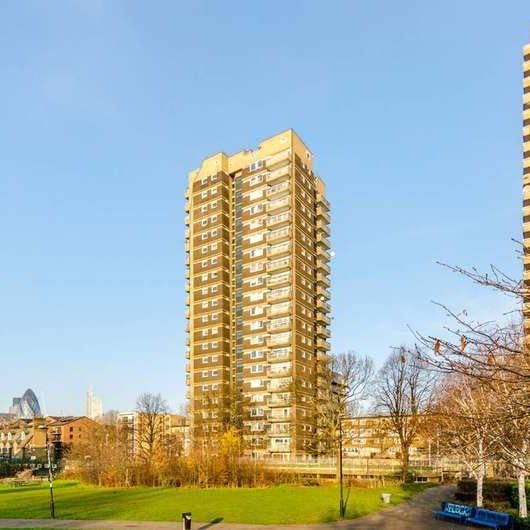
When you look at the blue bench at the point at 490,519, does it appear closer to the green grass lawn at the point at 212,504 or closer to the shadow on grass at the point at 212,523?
the green grass lawn at the point at 212,504

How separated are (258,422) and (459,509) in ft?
233

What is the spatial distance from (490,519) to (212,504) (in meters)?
18.6

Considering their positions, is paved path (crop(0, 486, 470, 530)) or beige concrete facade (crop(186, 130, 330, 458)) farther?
beige concrete facade (crop(186, 130, 330, 458))

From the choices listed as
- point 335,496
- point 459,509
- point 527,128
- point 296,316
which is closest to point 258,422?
point 296,316

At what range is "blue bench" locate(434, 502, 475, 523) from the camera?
100 ft

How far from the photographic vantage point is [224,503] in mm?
40812

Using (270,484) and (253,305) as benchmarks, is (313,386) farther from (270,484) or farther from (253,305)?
(270,484)

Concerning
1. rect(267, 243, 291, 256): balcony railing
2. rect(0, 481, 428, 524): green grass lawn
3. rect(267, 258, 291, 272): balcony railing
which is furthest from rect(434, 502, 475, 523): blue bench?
rect(267, 243, 291, 256): balcony railing

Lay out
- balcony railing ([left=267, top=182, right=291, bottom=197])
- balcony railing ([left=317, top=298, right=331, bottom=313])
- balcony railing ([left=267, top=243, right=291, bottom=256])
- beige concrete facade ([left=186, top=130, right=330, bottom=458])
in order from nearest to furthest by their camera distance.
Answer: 1. beige concrete facade ([left=186, top=130, right=330, bottom=458])
2. balcony railing ([left=267, top=243, right=291, bottom=256])
3. balcony railing ([left=267, top=182, right=291, bottom=197])
4. balcony railing ([left=317, top=298, right=331, bottom=313])

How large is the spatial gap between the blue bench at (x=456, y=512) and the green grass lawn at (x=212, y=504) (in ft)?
15.4

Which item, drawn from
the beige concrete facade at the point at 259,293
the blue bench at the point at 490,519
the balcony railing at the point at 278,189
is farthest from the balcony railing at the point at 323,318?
the blue bench at the point at 490,519

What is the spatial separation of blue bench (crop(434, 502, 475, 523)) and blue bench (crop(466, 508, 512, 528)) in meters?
0.31

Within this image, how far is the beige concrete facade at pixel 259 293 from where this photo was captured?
97.9m

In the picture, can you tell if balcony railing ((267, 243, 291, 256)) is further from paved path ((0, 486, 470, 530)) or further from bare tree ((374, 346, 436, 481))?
paved path ((0, 486, 470, 530))
